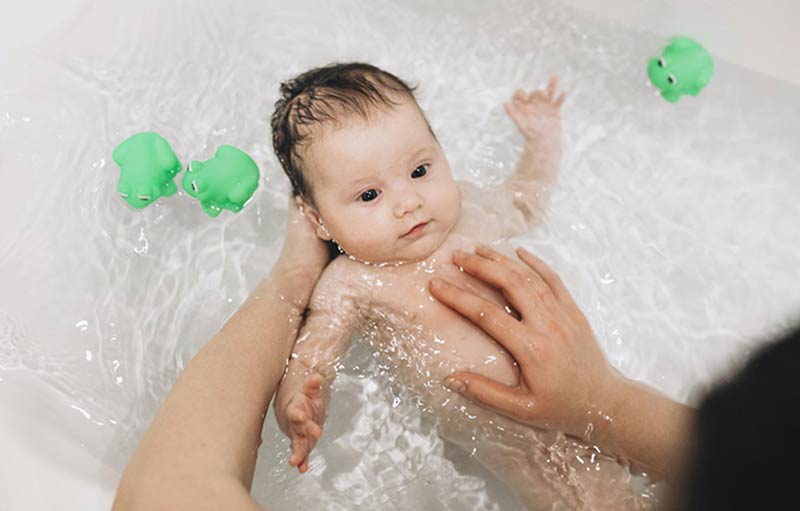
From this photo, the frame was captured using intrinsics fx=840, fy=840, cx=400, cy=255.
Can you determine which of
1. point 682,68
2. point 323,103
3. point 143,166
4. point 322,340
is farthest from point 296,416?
point 682,68

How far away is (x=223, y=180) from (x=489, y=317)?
51cm

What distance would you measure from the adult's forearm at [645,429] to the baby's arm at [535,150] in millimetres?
351

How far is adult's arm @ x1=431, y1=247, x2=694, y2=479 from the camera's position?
1066 millimetres

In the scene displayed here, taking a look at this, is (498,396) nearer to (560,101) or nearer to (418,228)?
(418,228)

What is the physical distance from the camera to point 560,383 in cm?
106

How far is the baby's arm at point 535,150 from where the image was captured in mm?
1401

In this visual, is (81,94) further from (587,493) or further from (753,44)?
(753,44)

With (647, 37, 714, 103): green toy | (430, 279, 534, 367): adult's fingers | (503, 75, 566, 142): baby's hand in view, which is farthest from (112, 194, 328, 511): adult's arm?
(647, 37, 714, 103): green toy

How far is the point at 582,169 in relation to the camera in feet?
5.17

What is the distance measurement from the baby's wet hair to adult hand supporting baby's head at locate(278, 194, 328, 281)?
0.25 feet

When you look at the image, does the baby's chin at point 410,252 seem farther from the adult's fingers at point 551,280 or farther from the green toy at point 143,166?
the green toy at point 143,166

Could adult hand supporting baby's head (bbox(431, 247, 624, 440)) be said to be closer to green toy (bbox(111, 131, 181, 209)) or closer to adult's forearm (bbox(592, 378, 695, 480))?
adult's forearm (bbox(592, 378, 695, 480))

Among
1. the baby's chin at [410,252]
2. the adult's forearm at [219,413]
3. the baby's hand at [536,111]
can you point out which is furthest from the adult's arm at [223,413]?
the baby's hand at [536,111]

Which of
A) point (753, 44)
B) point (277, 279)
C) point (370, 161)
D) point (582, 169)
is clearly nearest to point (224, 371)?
point (277, 279)
